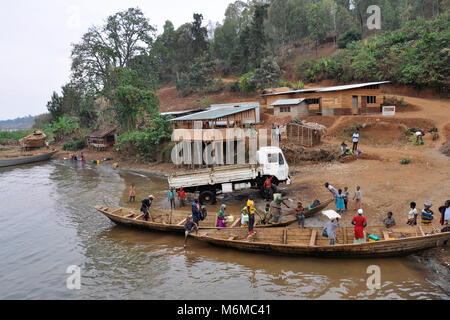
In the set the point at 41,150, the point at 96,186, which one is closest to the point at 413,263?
the point at 96,186

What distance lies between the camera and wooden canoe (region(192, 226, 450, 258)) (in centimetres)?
1036

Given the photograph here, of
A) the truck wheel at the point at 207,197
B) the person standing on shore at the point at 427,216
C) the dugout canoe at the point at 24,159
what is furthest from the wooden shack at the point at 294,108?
Answer: the dugout canoe at the point at 24,159

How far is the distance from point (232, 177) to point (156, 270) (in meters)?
7.44

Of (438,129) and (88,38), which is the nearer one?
(438,129)

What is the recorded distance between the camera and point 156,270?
11.7 metres

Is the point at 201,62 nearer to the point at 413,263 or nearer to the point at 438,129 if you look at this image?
the point at 438,129

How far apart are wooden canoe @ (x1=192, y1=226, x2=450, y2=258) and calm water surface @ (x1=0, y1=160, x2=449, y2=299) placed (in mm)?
343

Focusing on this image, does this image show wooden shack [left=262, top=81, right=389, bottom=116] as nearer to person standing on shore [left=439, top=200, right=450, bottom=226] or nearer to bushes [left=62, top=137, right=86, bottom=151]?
person standing on shore [left=439, top=200, right=450, bottom=226]

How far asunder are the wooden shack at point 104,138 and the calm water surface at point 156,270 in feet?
80.6

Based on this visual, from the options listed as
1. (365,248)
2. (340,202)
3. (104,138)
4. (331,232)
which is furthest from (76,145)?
(365,248)

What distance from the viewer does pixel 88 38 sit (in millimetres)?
38688

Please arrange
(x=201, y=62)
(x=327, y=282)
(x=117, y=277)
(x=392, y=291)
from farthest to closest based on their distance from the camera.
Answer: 1. (x=201, y=62)
2. (x=117, y=277)
3. (x=327, y=282)
4. (x=392, y=291)

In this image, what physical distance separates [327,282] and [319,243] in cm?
177

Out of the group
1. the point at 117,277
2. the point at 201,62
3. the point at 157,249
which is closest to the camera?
the point at 117,277
